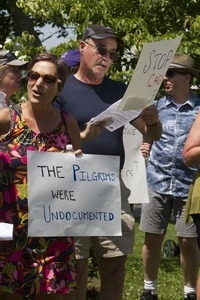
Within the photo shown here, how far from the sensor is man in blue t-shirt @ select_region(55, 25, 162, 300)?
639 centimetres

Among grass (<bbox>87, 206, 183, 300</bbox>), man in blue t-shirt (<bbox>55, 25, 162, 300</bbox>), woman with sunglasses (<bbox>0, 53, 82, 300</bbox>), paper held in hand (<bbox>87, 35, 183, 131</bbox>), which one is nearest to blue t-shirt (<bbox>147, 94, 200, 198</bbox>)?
grass (<bbox>87, 206, 183, 300</bbox>)

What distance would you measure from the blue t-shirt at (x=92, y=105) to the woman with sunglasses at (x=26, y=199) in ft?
2.08

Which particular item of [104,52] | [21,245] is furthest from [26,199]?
[104,52]


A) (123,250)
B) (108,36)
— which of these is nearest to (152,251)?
(123,250)

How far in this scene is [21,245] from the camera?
555 centimetres

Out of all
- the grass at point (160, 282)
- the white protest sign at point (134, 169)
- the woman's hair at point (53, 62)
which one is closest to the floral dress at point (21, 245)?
the woman's hair at point (53, 62)

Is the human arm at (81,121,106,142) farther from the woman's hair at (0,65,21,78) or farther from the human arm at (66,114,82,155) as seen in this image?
the woman's hair at (0,65,21,78)

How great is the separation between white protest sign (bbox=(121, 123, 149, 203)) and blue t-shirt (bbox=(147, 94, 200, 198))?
0.27 m

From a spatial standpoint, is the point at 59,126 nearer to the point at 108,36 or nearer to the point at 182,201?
the point at 108,36

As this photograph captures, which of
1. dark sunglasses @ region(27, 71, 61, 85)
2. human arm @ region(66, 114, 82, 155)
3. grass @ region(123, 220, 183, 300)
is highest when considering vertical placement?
dark sunglasses @ region(27, 71, 61, 85)

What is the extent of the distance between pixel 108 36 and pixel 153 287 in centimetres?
257

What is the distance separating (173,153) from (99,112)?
182 cm

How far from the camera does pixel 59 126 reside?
5.74 metres

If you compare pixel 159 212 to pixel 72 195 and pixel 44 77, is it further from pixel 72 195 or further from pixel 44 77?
pixel 44 77
